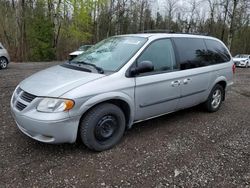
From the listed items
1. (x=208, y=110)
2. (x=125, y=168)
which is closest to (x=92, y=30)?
(x=208, y=110)

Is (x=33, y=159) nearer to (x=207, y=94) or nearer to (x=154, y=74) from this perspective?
(x=154, y=74)

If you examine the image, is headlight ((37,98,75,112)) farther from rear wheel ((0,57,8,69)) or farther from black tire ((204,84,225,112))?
rear wheel ((0,57,8,69))

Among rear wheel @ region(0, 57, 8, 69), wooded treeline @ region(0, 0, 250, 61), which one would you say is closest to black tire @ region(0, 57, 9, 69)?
rear wheel @ region(0, 57, 8, 69)

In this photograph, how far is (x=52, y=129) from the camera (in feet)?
9.27

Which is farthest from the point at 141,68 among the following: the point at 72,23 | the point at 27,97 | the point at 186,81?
the point at 72,23

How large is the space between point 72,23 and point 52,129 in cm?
2486

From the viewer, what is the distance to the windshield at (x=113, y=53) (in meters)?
3.50

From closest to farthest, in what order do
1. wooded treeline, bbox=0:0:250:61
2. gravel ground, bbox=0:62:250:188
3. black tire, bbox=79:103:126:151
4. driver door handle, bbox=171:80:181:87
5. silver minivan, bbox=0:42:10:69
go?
gravel ground, bbox=0:62:250:188 < black tire, bbox=79:103:126:151 < driver door handle, bbox=171:80:181:87 < silver minivan, bbox=0:42:10:69 < wooded treeline, bbox=0:0:250:61

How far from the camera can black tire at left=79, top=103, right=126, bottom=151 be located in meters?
3.07

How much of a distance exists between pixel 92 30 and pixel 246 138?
28.7m

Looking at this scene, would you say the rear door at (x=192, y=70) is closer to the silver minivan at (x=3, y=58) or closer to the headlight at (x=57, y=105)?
the headlight at (x=57, y=105)

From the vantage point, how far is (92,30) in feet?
99.7

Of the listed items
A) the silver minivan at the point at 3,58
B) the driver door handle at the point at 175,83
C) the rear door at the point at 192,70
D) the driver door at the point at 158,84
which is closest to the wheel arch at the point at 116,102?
the driver door at the point at 158,84

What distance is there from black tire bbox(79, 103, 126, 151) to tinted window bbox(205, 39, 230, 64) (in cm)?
262
